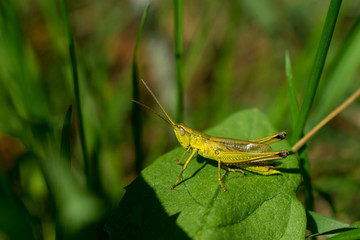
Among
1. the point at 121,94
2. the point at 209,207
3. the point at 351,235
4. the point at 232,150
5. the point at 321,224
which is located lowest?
the point at 321,224

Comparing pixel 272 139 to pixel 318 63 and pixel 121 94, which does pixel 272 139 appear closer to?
pixel 318 63

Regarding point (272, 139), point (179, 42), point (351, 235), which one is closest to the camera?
point (351, 235)

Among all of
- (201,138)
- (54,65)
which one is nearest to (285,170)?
(201,138)

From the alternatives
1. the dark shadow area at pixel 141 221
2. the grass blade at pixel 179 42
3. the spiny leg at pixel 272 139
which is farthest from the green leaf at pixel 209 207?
the grass blade at pixel 179 42

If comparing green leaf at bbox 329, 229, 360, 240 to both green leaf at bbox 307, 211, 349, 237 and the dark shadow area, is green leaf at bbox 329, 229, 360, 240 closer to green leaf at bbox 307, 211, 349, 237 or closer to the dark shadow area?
green leaf at bbox 307, 211, 349, 237

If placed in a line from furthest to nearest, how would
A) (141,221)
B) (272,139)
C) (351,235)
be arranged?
1. (272,139)
2. (141,221)
3. (351,235)

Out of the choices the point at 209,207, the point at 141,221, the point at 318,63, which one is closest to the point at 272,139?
the point at 318,63

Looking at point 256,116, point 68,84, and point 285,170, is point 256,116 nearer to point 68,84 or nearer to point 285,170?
point 285,170
